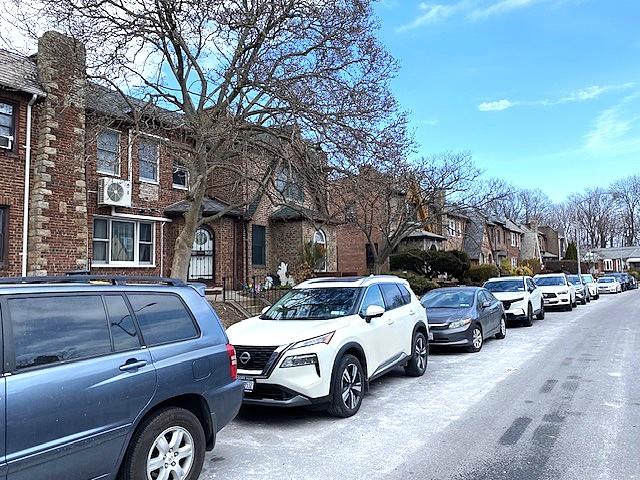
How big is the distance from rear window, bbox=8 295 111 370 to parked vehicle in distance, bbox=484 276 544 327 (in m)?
15.2

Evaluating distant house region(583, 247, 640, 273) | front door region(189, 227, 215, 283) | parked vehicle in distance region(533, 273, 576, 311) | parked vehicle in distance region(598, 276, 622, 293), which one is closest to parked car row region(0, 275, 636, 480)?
front door region(189, 227, 215, 283)

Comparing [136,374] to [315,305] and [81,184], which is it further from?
[81,184]

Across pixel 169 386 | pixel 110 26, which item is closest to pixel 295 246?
pixel 110 26

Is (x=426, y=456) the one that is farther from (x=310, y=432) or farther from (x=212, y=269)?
(x=212, y=269)

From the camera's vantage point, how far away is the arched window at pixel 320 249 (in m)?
22.6

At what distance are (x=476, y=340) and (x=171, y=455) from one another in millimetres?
8842

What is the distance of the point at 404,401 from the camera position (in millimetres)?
7348

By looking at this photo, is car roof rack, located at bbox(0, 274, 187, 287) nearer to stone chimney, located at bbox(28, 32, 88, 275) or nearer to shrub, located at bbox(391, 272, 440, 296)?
stone chimney, located at bbox(28, 32, 88, 275)

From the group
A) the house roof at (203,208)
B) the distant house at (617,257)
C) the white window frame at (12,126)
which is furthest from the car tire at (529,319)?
the distant house at (617,257)

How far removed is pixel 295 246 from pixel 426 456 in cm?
1803

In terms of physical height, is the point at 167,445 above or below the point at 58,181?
→ below

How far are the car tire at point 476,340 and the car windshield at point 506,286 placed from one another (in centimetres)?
703

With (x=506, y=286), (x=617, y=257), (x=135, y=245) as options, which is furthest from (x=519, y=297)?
(x=617, y=257)

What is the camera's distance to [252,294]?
18516 millimetres
